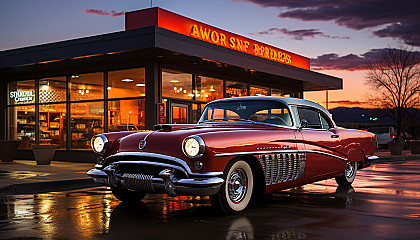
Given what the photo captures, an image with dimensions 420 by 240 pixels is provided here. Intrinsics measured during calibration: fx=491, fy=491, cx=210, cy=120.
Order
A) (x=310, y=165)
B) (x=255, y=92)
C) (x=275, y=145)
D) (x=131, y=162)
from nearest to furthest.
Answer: (x=131, y=162), (x=275, y=145), (x=310, y=165), (x=255, y=92)

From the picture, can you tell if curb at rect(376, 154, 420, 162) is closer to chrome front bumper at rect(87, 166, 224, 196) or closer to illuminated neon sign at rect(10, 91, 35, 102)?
illuminated neon sign at rect(10, 91, 35, 102)

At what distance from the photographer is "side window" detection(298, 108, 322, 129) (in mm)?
8226

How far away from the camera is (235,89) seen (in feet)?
72.9

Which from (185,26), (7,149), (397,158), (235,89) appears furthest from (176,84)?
(397,158)

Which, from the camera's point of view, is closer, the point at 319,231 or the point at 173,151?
the point at 319,231

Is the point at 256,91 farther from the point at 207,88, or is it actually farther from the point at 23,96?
the point at 23,96

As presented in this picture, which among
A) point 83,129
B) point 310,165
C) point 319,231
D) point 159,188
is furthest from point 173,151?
point 83,129

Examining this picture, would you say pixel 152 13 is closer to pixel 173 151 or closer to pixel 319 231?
pixel 173 151

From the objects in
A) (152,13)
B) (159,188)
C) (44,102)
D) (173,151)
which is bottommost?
(159,188)

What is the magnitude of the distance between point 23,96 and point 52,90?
6.59 ft

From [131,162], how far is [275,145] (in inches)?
81.5

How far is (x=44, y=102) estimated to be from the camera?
20.9 meters

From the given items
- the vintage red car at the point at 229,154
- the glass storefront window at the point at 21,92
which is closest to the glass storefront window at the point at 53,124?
the glass storefront window at the point at 21,92

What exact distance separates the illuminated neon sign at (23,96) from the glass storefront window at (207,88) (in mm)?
7310
